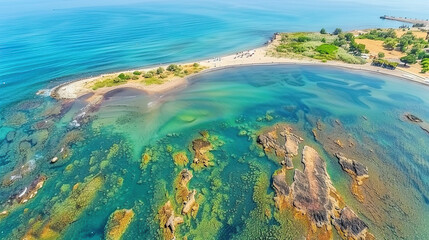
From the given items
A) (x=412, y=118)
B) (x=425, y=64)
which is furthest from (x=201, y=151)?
(x=425, y=64)

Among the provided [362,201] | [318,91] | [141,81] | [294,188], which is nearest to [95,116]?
[141,81]

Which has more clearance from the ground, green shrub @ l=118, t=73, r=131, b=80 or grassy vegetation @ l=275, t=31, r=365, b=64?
grassy vegetation @ l=275, t=31, r=365, b=64

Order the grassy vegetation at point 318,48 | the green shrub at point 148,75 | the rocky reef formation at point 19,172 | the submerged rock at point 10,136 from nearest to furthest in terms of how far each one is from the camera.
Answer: the rocky reef formation at point 19,172 < the submerged rock at point 10,136 < the green shrub at point 148,75 < the grassy vegetation at point 318,48

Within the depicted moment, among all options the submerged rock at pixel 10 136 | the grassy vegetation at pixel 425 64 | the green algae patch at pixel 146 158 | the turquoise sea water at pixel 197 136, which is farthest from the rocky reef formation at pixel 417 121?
the submerged rock at pixel 10 136

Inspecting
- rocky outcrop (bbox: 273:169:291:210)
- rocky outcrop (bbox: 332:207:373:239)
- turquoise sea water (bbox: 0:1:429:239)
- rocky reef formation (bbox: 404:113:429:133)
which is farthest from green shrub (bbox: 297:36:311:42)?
rocky outcrop (bbox: 332:207:373:239)

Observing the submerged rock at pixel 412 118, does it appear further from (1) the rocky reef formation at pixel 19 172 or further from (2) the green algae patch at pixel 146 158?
(1) the rocky reef formation at pixel 19 172

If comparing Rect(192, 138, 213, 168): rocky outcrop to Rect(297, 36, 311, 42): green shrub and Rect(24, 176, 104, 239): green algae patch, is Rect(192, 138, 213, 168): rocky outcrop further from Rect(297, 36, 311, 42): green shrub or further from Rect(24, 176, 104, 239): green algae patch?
Rect(297, 36, 311, 42): green shrub

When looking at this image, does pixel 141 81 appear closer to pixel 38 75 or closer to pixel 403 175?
pixel 38 75
